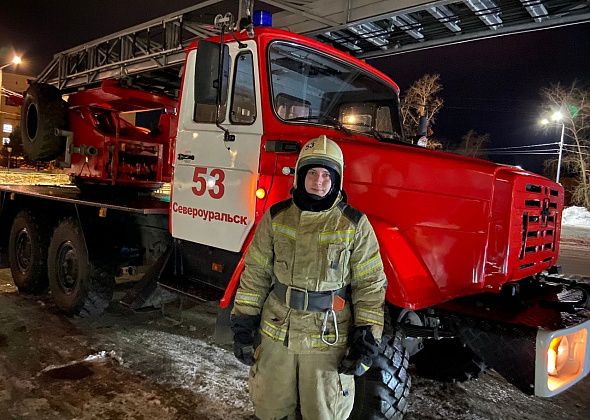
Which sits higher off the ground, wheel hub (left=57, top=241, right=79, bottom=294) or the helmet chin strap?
the helmet chin strap

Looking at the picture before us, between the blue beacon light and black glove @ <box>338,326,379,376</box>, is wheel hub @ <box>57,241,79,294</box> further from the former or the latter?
black glove @ <box>338,326,379,376</box>

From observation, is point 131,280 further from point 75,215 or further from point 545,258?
point 545,258

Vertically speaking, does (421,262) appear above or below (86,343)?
above

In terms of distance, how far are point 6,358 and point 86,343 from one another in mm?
641

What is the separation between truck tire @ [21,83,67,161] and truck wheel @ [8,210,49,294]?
0.83 meters

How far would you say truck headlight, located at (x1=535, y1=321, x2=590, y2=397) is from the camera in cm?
223

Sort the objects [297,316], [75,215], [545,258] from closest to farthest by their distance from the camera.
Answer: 1. [297,316]
2. [545,258]
3. [75,215]

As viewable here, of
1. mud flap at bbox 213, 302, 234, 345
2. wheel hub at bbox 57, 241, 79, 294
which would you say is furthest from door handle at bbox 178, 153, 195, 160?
wheel hub at bbox 57, 241, 79, 294

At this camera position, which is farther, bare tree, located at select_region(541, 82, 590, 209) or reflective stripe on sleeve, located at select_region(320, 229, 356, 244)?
bare tree, located at select_region(541, 82, 590, 209)

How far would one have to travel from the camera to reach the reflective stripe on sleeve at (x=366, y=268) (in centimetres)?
208

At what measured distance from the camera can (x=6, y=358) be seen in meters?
3.82

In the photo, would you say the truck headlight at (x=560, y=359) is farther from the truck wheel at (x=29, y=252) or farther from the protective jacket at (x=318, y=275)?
the truck wheel at (x=29, y=252)

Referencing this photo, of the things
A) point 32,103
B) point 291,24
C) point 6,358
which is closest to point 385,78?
point 291,24

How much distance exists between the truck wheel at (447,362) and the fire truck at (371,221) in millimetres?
16
